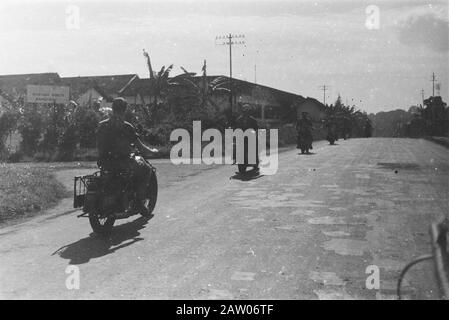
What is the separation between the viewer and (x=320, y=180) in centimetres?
1402

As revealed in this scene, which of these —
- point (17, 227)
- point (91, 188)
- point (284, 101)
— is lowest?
point (17, 227)

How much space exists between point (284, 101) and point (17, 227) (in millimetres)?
64256

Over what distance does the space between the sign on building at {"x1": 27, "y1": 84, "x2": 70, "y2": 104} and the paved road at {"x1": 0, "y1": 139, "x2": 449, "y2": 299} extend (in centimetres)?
1327

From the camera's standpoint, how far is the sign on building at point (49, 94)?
23047mm

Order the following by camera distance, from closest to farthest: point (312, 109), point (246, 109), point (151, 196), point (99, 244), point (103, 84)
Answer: point (99, 244)
point (151, 196)
point (246, 109)
point (103, 84)
point (312, 109)

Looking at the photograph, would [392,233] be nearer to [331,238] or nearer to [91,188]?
[331,238]

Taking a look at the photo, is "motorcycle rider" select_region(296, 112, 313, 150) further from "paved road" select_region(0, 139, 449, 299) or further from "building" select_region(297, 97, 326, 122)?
"building" select_region(297, 97, 326, 122)

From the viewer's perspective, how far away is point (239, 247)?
675cm

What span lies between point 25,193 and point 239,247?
19.6 feet

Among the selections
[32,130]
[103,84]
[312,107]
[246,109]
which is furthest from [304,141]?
[312,107]

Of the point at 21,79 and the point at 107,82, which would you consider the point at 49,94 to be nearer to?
the point at 107,82

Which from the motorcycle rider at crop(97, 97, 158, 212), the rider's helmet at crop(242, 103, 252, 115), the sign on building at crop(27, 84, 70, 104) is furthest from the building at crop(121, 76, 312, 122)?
the motorcycle rider at crop(97, 97, 158, 212)

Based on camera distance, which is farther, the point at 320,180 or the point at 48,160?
the point at 48,160

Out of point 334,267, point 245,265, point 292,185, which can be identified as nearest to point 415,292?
point 334,267
